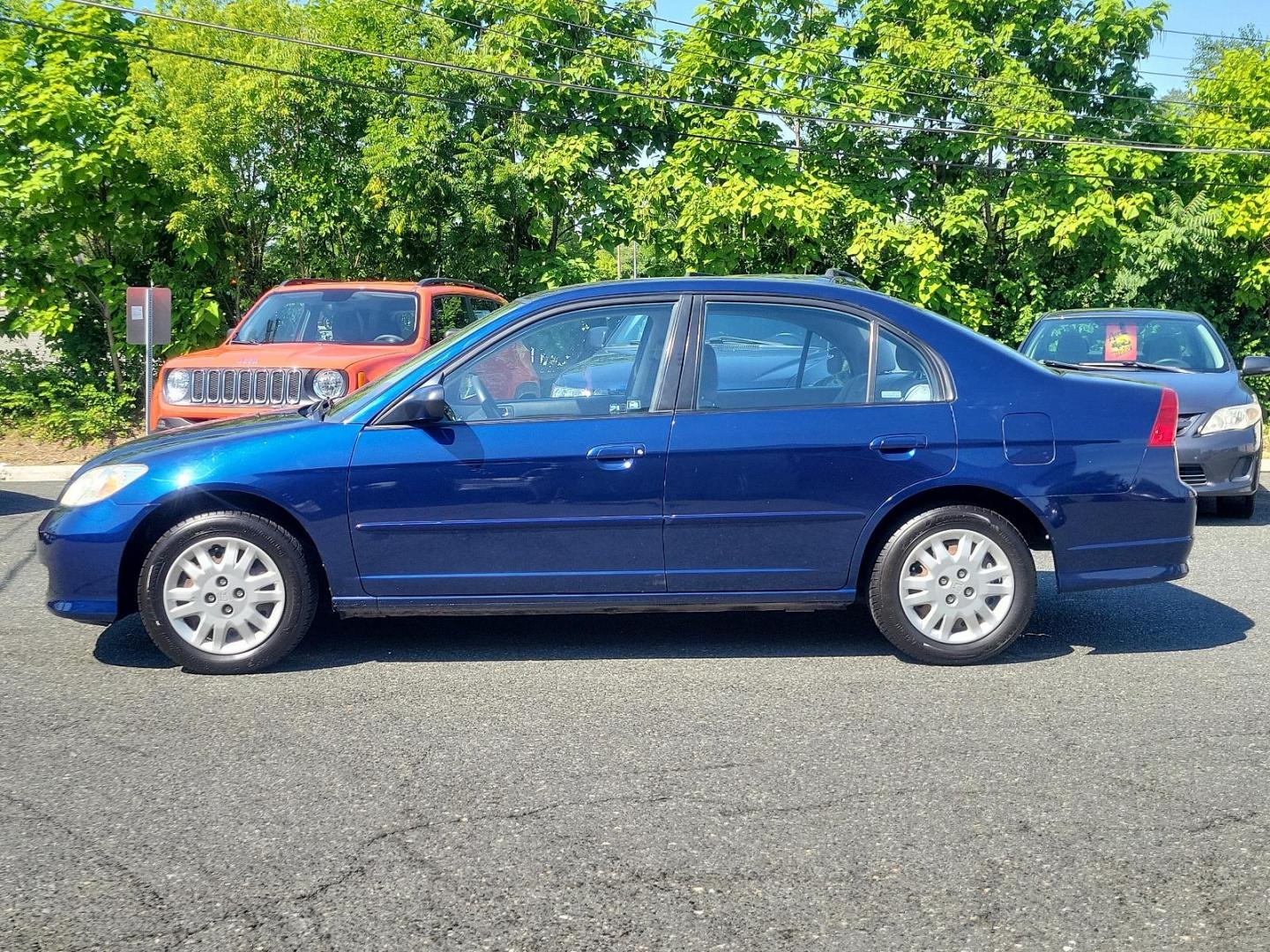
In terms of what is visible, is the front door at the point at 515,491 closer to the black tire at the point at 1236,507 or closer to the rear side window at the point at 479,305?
the black tire at the point at 1236,507

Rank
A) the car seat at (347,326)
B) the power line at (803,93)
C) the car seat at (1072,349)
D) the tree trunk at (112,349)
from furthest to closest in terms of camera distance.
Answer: the power line at (803,93) → the tree trunk at (112,349) → the car seat at (347,326) → the car seat at (1072,349)

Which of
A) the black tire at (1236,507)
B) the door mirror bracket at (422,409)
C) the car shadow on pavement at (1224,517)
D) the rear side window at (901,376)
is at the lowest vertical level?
the car shadow on pavement at (1224,517)

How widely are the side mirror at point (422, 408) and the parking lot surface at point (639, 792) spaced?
110 centimetres

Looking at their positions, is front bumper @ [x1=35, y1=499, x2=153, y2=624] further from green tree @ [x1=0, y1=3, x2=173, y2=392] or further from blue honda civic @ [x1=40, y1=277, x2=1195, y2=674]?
green tree @ [x1=0, y1=3, x2=173, y2=392]

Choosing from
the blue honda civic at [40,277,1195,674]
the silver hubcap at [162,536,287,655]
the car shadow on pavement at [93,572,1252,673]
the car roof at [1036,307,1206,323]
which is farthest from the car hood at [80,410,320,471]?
the car roof at [1036,307,1206,323]

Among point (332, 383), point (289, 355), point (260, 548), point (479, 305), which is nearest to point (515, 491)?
point (260, 548)

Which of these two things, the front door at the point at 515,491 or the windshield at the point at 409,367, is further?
the windshield at the point at 409,367

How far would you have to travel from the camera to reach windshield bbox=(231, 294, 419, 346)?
36.4ft

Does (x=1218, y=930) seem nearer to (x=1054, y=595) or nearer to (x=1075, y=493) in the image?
(x=1075, y=493)

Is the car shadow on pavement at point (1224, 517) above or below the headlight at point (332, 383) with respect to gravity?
below

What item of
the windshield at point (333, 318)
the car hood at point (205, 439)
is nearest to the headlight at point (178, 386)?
the windshield at point (333, 318)

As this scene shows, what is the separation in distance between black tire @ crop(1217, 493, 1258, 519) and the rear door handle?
17.9 ft

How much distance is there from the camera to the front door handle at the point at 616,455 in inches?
213

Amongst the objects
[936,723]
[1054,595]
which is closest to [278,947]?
[936,723]
